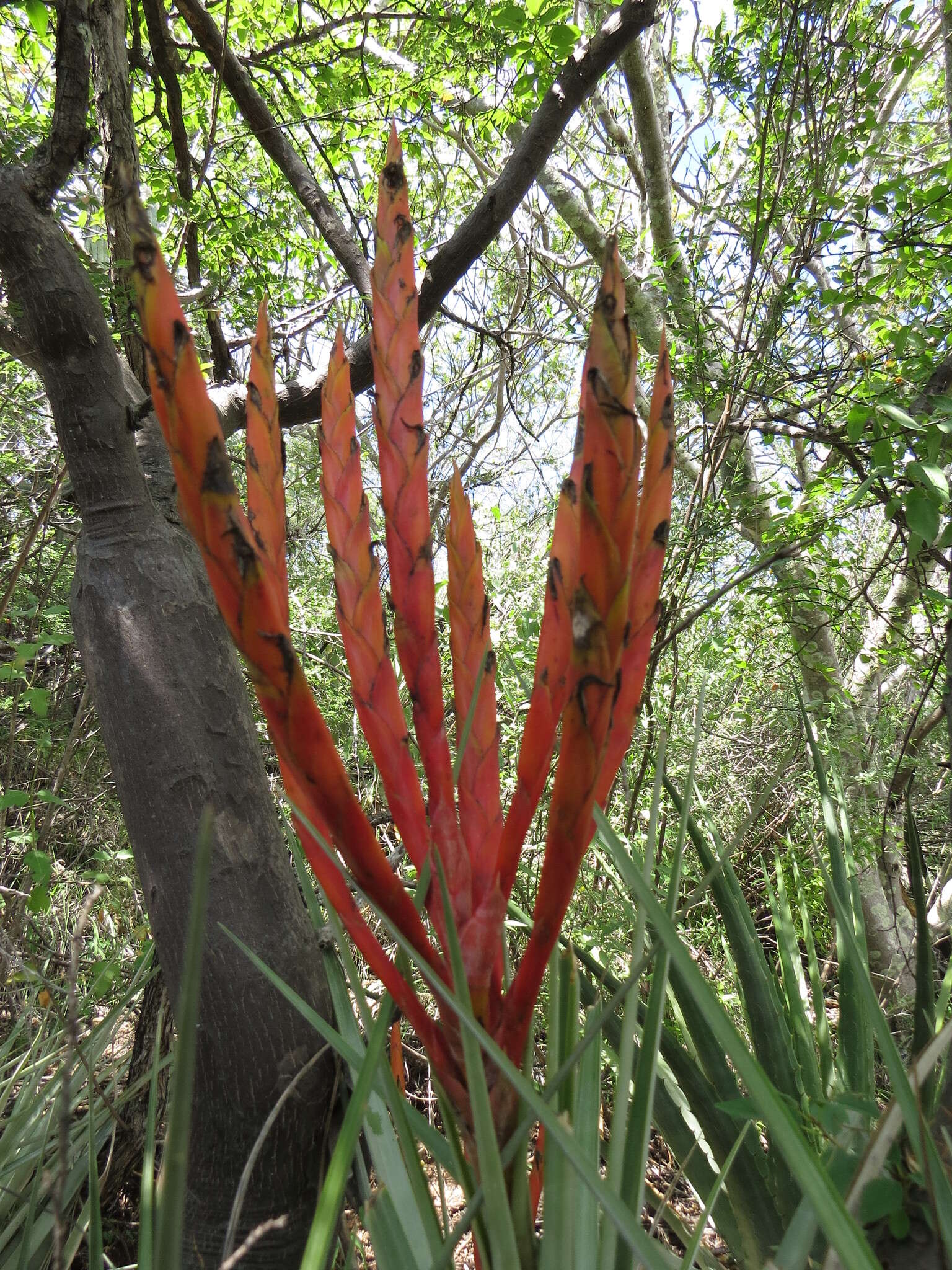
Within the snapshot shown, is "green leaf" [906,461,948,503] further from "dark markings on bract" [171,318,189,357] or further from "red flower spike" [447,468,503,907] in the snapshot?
"dark markings on bract" [171,318,189,357]

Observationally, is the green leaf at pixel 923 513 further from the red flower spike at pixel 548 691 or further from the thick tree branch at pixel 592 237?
the thick tree branch at pixel 592 237

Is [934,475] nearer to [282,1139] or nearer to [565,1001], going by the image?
[565,1001]

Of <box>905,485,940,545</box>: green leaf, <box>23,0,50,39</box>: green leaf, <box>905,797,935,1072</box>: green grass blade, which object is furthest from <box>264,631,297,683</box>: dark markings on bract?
<box>23,0,50,39</box>: green leaf

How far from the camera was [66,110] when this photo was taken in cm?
75

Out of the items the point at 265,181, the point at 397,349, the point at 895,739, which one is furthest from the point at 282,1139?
the point at 265,181

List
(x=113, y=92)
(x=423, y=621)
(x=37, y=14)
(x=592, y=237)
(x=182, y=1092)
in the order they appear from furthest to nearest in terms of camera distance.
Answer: (x=592, y=237)
(x=37, y=14)
(x=113, y=92)
(x=423, y=621)
(x=182, y=1092)

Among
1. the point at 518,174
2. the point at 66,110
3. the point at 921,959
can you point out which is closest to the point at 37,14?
the point at 66,110

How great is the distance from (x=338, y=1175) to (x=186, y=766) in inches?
15.2

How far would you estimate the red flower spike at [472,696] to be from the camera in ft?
1.36

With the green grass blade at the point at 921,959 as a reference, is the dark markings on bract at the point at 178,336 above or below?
above

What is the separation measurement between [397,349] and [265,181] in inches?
102

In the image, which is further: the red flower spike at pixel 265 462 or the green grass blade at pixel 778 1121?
the red flower spike at pixel 265 462

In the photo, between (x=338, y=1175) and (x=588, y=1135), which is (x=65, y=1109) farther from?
(x=588, y=1135)

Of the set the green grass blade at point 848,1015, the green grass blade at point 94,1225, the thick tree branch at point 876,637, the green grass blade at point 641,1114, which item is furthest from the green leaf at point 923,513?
the thick tree branch at point 876,637
